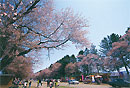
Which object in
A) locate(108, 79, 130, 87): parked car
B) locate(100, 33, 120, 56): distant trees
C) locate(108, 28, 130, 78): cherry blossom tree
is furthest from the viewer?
locate(100, 33, 120, 56): distant trees

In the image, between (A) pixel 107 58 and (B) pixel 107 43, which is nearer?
(A) pixel 107 58

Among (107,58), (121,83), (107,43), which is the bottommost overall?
(121,83)

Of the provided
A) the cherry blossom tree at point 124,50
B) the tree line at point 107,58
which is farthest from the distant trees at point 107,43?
the cherry blossom tree at point 124,50

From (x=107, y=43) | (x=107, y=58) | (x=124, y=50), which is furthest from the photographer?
(x=107, y=43)

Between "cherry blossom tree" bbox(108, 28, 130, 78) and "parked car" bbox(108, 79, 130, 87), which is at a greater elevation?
"cherry blossom tree" bbox(108, 28, 130, 78)

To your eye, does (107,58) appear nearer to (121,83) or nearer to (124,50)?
(124,50)

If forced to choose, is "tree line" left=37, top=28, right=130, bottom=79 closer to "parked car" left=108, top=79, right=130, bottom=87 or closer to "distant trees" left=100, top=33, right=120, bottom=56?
"distant trees" left=100, top=33, right=120, bottom=56

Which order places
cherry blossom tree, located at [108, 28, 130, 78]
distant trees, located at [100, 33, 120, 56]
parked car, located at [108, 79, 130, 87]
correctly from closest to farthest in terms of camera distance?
parked car, located at [108, 79, 130, 87]
cherry blossom tree, located at [108, 28, 130, 78]
distant trees, located at [100, 33, 120, 56]

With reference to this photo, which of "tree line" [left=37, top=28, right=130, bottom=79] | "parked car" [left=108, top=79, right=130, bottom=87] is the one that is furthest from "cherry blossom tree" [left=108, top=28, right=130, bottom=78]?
Answer: "parked car" [left=108, top=79, right=130, bottom=87]

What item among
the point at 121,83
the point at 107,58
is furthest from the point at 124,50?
the point at 121,83

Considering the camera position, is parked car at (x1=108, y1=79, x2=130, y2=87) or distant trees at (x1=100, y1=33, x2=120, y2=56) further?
distant trees at (x1=100, y1=33, x2=120, y2=56)

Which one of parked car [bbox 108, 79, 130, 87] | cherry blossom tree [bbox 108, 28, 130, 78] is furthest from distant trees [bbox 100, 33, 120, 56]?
parked car [bbox 108, 79, 130, 87]

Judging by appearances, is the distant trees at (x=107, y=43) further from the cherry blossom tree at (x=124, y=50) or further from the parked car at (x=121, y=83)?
the parked car at (x=121, y=83)

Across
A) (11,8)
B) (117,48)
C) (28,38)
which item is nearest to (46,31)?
(28,38)
